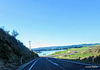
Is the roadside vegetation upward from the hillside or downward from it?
downward

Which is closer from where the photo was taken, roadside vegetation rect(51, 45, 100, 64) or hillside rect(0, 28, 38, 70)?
hillside rect(0, 28, 38, 70)

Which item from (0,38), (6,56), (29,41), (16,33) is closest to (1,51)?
(6,56)

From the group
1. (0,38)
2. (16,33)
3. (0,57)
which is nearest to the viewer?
(0,57)

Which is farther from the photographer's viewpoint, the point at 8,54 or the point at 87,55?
the point at 87,55

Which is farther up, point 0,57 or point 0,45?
point 0,45

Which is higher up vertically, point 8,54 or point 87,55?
point 8,54

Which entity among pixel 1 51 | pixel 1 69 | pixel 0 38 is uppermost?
pixel 0 38

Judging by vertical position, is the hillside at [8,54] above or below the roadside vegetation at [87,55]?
above

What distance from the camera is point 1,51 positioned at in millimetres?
16969

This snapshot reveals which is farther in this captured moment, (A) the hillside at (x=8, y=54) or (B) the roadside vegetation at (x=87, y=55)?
(B) the roadside vegetation at (x=87, y=55)

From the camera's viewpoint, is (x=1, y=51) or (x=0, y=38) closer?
(x=1, y=51)

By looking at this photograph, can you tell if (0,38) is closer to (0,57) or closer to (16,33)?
(0,57)

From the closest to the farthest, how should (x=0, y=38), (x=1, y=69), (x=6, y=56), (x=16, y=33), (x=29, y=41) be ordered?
(x=1, y=69)
(x=6, y=56)
(x=0, y=38)
(x=16, y=33)
(x=29, y=41)

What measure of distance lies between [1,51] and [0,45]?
1.18 meters
